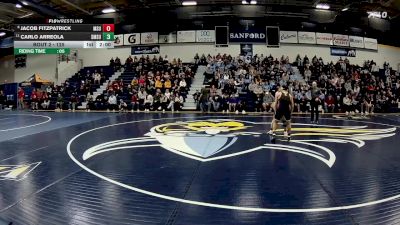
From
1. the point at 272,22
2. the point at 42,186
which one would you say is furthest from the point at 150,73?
the point at 42,186

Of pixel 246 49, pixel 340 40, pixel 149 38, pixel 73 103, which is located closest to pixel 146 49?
pixel 149 38

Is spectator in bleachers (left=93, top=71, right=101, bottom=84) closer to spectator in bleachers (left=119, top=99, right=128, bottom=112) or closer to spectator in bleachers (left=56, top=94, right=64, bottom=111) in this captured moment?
spectator in bleachers (left=56, top=94, right=64, bottom=111)

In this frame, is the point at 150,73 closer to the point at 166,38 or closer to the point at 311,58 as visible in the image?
the point at 166,38

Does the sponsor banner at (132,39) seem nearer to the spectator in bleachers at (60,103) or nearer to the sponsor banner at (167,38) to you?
the sponsor banner at (167,38)

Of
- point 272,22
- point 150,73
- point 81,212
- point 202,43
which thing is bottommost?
point 81,212

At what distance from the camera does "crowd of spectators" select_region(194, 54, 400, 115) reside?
17594 mm

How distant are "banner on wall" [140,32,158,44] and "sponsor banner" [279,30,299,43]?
9.07 meters

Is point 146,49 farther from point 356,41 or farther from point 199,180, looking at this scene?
point 199,180

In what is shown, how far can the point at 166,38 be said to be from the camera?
23.3 m

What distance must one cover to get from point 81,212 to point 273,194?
90.1 inches

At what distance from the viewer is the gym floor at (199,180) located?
11.1 ft

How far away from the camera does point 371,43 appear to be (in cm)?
2475
